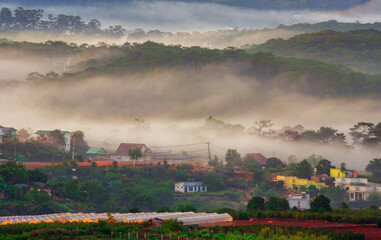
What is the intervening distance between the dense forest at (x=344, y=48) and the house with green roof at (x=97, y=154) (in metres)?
83.7

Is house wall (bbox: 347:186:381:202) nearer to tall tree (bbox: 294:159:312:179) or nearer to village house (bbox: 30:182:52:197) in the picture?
tall tree (bbox: 294:159:312:179)

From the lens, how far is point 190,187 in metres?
88.4

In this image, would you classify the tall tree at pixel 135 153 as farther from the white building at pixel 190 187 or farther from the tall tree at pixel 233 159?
the tall tree at pixel 233 159

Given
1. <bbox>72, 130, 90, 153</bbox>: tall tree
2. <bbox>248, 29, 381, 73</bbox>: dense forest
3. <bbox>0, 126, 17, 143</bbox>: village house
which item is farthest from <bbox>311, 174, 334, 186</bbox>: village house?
<bbox>248, 29, 381, 73</bbox>: dense forest

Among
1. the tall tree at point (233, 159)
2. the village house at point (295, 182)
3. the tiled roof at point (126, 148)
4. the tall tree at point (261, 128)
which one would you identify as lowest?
the village house at point (295, 182)

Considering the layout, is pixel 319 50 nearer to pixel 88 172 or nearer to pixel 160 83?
pixel 160 83

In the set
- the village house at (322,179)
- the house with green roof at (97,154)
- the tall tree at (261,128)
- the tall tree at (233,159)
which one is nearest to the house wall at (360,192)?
the village house at (322,179)

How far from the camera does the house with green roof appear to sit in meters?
105

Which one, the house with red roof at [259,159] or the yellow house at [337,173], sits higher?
the house with red roof at [259,159]

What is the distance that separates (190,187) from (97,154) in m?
23.2

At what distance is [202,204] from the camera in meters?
81.4

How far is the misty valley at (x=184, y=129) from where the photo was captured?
58062 millimetres

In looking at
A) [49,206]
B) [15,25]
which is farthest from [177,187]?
[15,25]

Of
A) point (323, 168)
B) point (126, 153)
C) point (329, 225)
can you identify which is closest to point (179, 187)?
point (126, 153)
